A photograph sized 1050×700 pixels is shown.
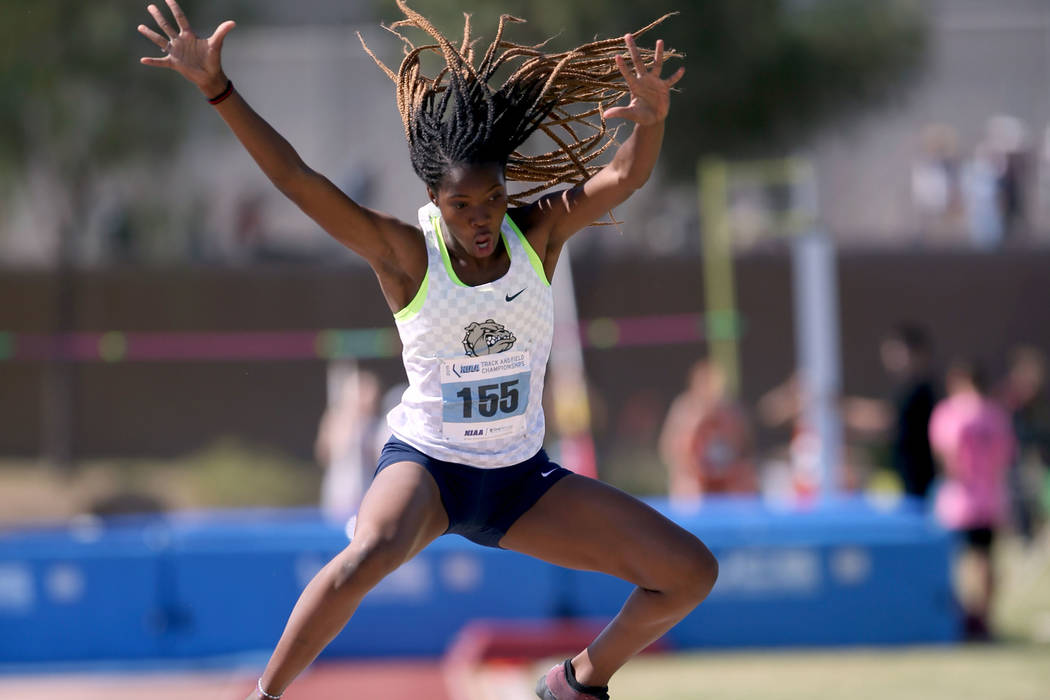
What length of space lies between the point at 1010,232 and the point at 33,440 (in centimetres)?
1393

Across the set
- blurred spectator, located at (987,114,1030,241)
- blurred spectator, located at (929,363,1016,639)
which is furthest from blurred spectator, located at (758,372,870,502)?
blurred spectator, located at (987,114,1030,241)

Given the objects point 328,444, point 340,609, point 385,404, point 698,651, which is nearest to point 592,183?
point 340,609

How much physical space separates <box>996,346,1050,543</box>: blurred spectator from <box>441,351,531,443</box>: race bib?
9.29 meters

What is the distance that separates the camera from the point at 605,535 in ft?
14.2

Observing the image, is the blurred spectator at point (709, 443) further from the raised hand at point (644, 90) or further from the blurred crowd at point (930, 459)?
the raised hand at point (644, 90)

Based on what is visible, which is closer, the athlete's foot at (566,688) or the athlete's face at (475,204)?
the athlete's face at (475,204)

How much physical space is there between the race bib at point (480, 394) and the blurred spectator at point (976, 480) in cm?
628

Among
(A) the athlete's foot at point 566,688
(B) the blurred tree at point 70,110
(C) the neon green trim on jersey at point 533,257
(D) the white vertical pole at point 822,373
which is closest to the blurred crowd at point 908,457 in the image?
(D) the white vertical pole at point 822,373

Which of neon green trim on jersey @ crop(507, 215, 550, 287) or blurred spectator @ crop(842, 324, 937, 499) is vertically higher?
neon green trim on jersey @ crop(507, 215, 550, 287)

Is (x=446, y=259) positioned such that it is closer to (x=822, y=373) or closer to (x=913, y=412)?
(x=913, y=412)

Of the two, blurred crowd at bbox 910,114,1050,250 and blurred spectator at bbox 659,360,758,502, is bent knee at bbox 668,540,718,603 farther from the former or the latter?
blurred crowd at bbox 910,114,1050,250

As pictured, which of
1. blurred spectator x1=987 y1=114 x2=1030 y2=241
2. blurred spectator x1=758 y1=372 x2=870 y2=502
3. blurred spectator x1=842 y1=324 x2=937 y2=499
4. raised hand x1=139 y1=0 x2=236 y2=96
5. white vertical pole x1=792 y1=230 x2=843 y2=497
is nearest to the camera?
raised hand x1=139 y1=0 x2=236 y2=96

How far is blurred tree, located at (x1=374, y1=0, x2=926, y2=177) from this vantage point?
17781 mm

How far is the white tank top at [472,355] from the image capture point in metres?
4.27
